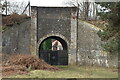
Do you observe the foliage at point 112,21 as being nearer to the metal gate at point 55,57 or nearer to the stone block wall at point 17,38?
the stone block wall at point 17,38

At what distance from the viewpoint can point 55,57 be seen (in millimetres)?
23891

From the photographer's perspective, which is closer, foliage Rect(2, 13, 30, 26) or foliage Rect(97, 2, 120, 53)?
foliage Rect(97, 2, 120, 53)

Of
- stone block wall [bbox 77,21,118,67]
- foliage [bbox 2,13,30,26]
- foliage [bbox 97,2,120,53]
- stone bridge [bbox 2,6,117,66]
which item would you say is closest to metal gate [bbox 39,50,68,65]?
stone bridge [bbox 2,6,117,66]

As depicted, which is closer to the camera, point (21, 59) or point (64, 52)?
point (21, 59)

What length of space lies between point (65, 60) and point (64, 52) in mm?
912

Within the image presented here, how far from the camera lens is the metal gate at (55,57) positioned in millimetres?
23375

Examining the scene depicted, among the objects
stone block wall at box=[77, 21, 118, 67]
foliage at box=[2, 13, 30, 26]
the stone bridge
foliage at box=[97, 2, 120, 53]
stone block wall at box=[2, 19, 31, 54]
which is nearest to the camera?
foliage at box=[97, 2, 120, 53]

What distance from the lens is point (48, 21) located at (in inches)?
834

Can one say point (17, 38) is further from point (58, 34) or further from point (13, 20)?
point (58, 34)

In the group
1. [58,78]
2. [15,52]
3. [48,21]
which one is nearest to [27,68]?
[58,78]

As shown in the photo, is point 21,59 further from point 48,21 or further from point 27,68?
point 48,21

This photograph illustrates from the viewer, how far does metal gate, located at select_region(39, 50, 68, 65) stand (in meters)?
23.4

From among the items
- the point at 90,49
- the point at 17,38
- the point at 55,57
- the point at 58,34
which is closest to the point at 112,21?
the point at 90,49

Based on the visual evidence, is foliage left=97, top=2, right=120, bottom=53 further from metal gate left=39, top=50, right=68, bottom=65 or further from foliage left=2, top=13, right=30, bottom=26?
metal gate left=39, top=50, right=68, bottom=65
